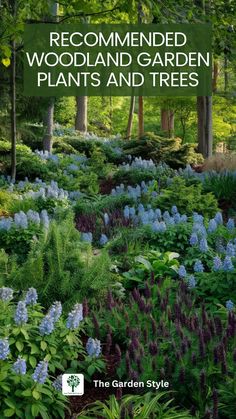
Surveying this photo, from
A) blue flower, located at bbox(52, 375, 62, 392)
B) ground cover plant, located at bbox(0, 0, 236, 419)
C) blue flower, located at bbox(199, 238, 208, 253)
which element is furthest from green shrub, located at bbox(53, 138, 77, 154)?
blue flower, located at bbox(52, 375, 62, 392)

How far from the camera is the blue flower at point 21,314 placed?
3531 mm

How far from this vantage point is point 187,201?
807 cm

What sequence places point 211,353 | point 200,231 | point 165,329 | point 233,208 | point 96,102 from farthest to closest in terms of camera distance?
point 96,102, point 233,208, point 200,231, point 165,329, point 211,353

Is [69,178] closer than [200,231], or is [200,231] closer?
[200,231]

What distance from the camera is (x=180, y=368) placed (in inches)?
137

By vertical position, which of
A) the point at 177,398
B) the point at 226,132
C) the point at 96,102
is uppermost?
the point at 96,102

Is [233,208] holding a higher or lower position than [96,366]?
higher

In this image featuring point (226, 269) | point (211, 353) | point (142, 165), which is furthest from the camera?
point (142, 165)

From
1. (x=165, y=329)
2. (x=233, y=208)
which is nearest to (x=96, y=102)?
(x=233, y=208)

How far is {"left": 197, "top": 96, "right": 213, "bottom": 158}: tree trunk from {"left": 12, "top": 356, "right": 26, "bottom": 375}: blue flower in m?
11.5

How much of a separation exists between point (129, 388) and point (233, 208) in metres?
5.66

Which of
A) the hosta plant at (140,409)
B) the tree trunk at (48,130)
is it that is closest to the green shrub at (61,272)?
the hosta plant at (140,409)

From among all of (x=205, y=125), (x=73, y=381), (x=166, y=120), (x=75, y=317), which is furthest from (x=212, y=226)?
(x=166, y=120)

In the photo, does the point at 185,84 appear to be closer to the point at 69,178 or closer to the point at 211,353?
the point at 69,178
